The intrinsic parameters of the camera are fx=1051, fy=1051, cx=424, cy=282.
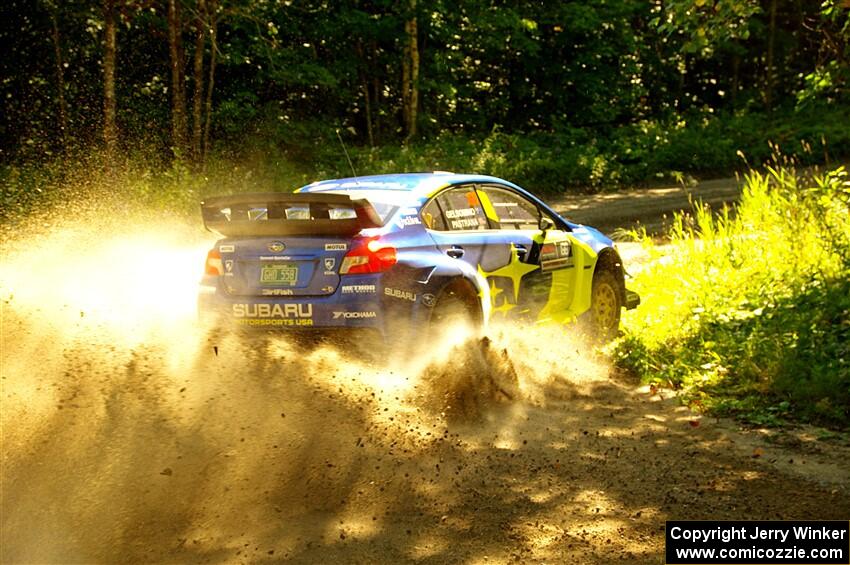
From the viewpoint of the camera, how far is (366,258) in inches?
285

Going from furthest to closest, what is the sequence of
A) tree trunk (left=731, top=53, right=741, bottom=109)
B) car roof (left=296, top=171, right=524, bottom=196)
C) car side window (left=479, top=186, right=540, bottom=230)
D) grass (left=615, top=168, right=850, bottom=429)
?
tree trunk (left=731, top=53, right=741, bottom=109)
car side window (left=479, top=186, right=540, bottom=230)
grass (left=615, top=168, right=850, bottom=429)
car roof (left=296, top=171, right=524, bottom=196)

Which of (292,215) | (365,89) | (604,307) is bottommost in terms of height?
(604,307)

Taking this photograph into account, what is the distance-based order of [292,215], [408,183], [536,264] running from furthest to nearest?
[536,264] → [408,183] → [292,215]

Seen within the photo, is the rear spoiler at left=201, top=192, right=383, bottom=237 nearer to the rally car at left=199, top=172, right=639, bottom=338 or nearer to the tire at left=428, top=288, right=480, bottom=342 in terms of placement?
the rally car at left=199, top=172, right=639, bottom=338

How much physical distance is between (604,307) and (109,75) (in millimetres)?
9937

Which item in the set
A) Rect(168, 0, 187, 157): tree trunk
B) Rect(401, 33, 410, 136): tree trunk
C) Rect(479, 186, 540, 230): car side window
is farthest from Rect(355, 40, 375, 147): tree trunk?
Rect(479, 186, 540, 230): car side window

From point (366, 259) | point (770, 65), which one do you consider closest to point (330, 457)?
point (366, 259)

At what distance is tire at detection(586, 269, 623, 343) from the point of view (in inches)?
385

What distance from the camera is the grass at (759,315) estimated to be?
827cm

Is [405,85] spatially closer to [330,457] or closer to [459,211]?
[459,211]

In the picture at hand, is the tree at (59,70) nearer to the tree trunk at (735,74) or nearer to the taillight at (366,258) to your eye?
the taillight at (366,258)

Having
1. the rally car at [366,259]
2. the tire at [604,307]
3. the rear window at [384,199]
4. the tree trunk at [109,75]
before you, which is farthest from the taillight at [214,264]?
the tree trunk at [109,75]

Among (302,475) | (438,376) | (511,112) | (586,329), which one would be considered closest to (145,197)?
(586,329)

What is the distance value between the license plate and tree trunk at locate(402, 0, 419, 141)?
1946 centimetres
